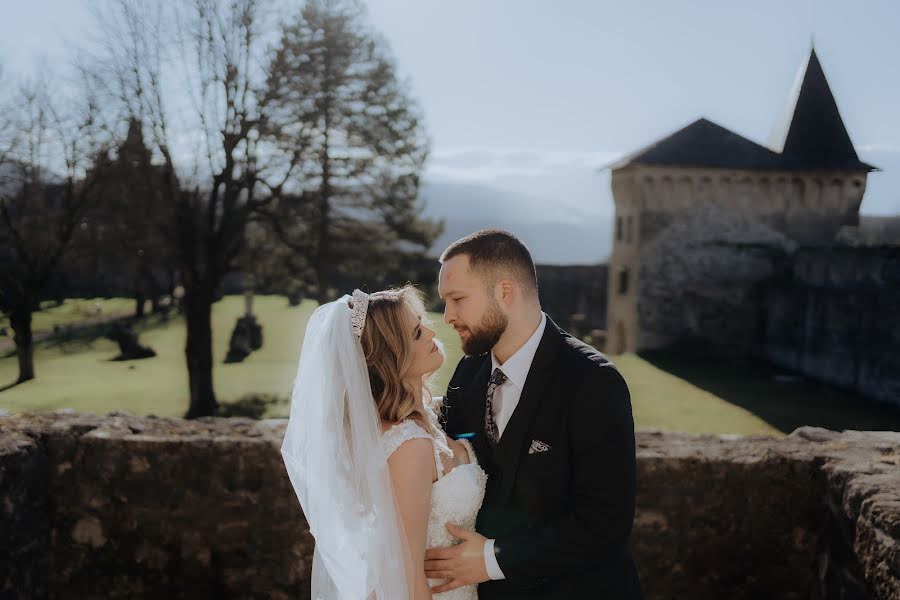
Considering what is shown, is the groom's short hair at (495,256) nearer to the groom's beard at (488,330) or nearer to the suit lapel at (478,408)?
the groom's beard at (488,330)

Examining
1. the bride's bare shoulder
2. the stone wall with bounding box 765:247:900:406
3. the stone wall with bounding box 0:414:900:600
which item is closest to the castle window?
the stone wall with bounding box 765:247:900:406

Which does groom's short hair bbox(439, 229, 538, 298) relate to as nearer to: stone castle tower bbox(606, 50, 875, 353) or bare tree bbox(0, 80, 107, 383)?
bare tree bbox(0, 80, 107, 383)

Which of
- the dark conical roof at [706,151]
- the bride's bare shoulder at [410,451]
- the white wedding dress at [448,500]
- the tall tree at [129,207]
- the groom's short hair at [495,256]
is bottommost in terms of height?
the white wedding dress at [448,500]

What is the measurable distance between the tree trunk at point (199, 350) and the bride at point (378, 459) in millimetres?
15333

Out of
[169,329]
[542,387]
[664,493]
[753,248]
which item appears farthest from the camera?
[169,329]

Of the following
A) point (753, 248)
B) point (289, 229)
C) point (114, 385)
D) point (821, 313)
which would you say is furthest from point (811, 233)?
point (114, 385)

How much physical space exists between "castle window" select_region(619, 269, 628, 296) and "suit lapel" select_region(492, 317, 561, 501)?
2651cm

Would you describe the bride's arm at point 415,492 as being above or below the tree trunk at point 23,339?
above

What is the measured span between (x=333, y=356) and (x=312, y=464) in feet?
1.66

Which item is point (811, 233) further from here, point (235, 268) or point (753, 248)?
point (235, 268)

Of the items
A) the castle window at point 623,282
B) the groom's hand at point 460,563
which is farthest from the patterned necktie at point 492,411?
the castle window at point 623,282

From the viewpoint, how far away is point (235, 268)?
1852cm

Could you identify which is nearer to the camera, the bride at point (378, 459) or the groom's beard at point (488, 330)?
the bride at point (378, 459)

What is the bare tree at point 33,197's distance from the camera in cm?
1747
